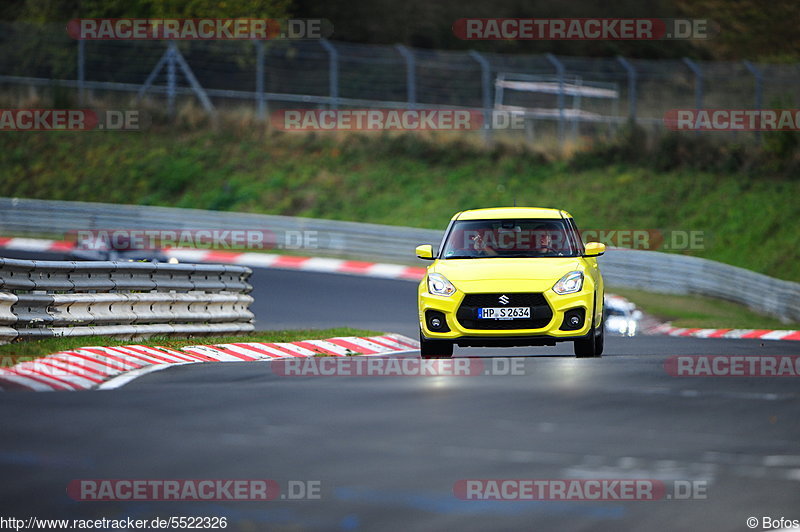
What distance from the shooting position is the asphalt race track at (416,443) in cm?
674

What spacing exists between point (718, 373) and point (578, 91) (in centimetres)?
2775

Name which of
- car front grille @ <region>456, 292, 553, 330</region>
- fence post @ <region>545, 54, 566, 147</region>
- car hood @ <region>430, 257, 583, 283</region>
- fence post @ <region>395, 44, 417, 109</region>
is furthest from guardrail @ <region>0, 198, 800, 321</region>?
car front grille @ <region>456, 292, 553, 330</region>

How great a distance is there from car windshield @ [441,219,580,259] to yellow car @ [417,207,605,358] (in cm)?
3

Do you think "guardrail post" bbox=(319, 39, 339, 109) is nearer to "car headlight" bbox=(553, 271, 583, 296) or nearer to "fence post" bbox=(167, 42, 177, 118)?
"fence post" bbox=(167, 42, 177, 118)

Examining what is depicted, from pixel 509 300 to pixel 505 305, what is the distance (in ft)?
0.21

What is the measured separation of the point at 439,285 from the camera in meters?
14.3

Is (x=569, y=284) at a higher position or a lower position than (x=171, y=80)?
lower

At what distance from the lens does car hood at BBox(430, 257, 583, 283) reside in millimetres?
14227

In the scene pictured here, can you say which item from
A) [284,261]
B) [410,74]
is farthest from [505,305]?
[410,74]

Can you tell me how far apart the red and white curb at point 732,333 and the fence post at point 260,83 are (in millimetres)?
19029

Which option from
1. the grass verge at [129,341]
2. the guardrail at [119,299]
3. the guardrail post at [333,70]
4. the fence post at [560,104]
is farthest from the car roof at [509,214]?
the guardrail post at [333,70]

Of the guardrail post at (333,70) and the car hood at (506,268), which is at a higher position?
the guardrail post at (333,70)

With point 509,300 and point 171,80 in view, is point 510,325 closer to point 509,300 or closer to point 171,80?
point 509,300

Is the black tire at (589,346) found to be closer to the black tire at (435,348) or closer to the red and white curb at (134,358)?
the black tire at (435,348)
